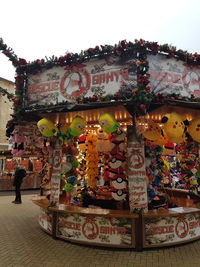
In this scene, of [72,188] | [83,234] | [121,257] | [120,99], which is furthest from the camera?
[72,188]

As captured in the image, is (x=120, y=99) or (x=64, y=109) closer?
(x=120, y=99)

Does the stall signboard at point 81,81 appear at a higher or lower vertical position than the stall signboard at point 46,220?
higher

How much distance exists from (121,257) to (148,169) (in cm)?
245

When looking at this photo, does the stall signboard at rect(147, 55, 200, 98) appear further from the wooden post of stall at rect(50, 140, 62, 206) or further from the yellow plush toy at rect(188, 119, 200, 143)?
the wooden post of stall at rect(50, 140, 62, 206)

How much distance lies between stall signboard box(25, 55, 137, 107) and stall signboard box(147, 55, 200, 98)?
1.63 feet

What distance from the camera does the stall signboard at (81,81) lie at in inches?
203

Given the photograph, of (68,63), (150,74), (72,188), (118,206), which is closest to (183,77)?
(150,74)

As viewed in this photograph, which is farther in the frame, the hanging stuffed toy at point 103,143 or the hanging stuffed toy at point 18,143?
the hanging stuffed toy at point 103,143

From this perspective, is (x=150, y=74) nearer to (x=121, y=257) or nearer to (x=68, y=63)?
(x=68, y=63)

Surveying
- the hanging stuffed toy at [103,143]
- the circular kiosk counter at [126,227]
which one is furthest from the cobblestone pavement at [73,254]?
the hanging stuffed toy at [103,143]

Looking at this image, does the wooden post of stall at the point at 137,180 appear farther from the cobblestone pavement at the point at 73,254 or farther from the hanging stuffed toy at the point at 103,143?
the hanging stuffed toy at the point at 103,143

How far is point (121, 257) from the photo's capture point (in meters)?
4.62

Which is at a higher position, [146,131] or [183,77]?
[183,77]

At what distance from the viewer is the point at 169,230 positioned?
17.3 feet
